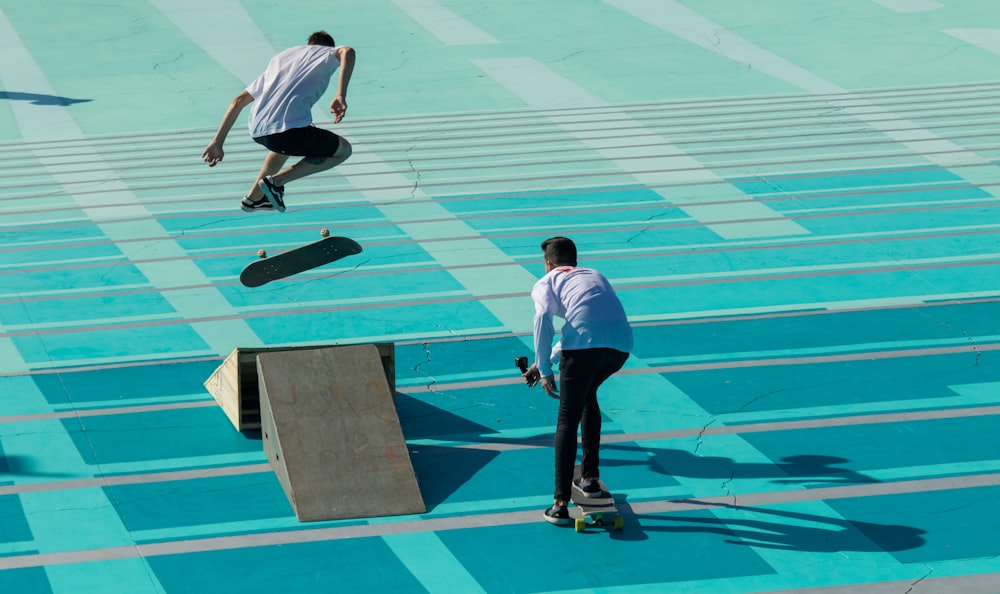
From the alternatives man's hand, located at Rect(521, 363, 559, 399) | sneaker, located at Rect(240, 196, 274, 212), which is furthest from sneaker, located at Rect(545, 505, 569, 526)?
sneaker, located at Rect(240, 196, 274, 212)

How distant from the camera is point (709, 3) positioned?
2911cm

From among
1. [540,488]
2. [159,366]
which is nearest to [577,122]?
[159,366]

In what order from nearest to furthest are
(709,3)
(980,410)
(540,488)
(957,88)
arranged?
(540,488)
(980,410)
(957,88)
(709,3)

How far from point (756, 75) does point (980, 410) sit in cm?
1455

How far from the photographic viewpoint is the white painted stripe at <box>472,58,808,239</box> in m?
16.2

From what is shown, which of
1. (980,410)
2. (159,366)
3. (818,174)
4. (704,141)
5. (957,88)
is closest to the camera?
(980,410)

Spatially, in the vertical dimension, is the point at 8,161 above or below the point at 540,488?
below

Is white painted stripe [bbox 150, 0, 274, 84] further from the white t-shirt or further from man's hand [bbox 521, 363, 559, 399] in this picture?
man's hand [bbox 521, 363, 559, 399]

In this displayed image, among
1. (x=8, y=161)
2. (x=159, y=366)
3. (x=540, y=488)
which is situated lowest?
(x=8, y=161)

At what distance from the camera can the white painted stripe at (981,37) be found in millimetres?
26172

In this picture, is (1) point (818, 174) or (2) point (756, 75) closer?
(1) point (818, 174)

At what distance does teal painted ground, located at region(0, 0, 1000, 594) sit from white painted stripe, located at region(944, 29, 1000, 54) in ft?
0.41

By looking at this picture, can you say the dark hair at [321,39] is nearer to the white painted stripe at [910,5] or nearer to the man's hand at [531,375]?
the man's hand at [531,375]

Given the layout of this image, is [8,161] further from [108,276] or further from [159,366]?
[159,366]
